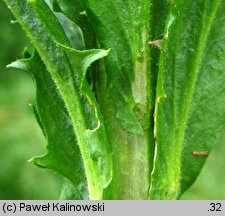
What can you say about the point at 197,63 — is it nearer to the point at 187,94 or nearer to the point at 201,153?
the point at 187,94

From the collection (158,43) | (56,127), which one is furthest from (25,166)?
(158,43)

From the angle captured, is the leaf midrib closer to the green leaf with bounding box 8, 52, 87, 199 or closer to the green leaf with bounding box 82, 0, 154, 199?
the green leaf with bounding box 82, 0, 154, 199

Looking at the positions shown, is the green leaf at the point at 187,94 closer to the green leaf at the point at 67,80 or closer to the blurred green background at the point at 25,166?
the green leaf at the point at 67,80

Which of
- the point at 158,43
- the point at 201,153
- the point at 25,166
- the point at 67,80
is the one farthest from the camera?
the point at 25,166

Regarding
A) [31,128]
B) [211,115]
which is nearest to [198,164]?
[211,115]

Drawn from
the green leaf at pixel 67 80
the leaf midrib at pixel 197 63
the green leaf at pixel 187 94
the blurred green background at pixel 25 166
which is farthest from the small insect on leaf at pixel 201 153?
the blurred green background at pixel 25 166

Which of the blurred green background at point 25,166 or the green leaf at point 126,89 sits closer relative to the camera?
the green leaf at point 126,89
